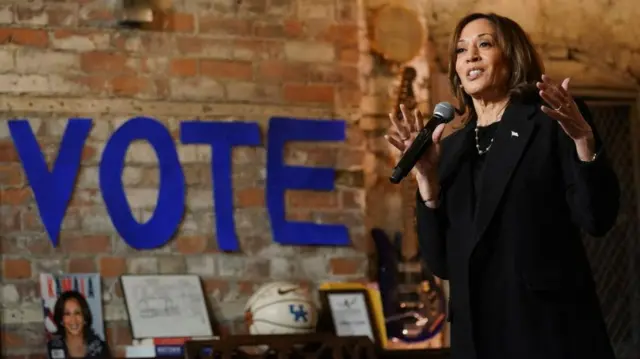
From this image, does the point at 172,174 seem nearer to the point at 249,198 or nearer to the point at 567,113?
the point at 249,198

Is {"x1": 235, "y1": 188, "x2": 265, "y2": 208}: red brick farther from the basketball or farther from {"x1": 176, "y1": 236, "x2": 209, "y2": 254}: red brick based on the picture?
the basketball

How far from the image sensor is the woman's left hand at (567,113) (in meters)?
1.57

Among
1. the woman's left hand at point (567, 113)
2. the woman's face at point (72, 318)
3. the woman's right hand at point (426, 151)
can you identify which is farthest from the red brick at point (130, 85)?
the woman's left hand at point (567, 113)

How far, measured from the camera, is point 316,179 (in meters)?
3.30

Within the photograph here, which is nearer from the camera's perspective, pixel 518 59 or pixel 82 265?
pixel 518 59

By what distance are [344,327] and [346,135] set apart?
71 centimetres

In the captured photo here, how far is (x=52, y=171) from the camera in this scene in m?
3.09

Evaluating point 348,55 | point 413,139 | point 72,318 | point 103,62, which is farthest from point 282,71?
point 413,139


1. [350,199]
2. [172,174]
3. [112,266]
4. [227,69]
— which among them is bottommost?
[112,266]

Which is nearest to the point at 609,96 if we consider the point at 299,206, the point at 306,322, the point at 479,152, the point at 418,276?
the point at 418,276

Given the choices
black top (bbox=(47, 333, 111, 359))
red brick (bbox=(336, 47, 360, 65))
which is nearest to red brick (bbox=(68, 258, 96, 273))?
black top (bbox=(47, 333, 111, 359))

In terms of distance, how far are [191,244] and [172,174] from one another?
26cm

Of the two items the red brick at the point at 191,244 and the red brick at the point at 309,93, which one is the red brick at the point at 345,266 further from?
the red brick at the point at 309,93

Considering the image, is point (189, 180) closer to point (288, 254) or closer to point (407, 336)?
point (288, 254)
